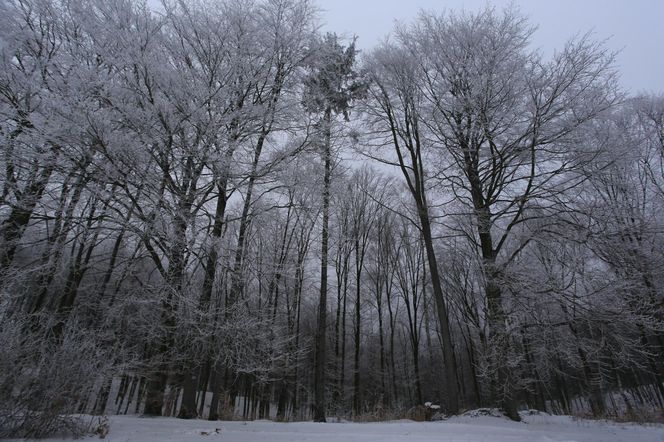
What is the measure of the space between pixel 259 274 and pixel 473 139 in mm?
7349

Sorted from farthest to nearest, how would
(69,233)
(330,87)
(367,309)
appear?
(367,309) < (330,87) < (69,233)

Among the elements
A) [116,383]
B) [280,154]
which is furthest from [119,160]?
[116,383]

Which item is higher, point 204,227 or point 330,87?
point 330,87

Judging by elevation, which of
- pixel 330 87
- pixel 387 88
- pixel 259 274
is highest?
pixel 330 87

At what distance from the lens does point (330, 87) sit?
12898 millimetres

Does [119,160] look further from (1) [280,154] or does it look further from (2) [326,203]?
(2) [326,203]

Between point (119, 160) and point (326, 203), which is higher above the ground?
point (326, 203)

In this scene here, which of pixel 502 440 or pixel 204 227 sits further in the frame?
pixel 204 227

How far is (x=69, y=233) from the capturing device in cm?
639

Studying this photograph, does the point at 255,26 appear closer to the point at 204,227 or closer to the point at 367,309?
the point at 204,227

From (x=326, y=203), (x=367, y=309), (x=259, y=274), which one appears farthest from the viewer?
(x=367, y=309)

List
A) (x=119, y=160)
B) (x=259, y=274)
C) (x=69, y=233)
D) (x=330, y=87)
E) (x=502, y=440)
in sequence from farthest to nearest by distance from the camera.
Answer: (x=330, y=87) < (x=259, y=274) < (x=69, y=233) < (x=119, y=160) < (x=502, y=440)

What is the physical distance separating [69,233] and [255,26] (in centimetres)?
657

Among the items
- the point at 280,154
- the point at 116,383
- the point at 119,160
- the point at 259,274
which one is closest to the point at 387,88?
the point at 280,154
